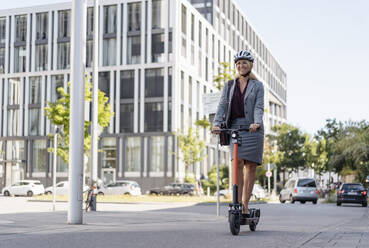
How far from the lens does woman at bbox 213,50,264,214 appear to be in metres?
7.25

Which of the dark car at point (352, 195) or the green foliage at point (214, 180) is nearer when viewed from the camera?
the dark car at point (352, 195)

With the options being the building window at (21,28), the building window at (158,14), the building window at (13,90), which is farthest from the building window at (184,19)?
the building window at (13,90)

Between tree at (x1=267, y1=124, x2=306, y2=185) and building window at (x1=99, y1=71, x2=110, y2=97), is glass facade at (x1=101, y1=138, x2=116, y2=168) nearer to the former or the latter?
building window at (x1=99, y1=71, x2=110, y2=97)

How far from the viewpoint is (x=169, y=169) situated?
5647 centimetres

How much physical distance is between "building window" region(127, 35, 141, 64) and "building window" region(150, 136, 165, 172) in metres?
7.62

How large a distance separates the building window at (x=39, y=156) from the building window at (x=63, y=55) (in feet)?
25.6

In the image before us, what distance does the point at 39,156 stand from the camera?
200 ft

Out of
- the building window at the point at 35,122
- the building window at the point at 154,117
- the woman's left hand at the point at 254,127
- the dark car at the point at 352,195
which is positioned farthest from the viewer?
the building window at the point at 35,122

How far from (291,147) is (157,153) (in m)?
19.4

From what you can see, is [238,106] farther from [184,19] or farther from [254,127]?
[184,19]

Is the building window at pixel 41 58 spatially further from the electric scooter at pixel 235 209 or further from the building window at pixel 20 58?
the electric scooter at pixel 235 209

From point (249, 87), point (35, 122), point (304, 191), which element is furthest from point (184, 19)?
point (249, 87)

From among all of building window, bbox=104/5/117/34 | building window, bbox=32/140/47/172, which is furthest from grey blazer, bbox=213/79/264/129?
building window, bbox=32/140/47/172

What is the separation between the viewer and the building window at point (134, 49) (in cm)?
5772
